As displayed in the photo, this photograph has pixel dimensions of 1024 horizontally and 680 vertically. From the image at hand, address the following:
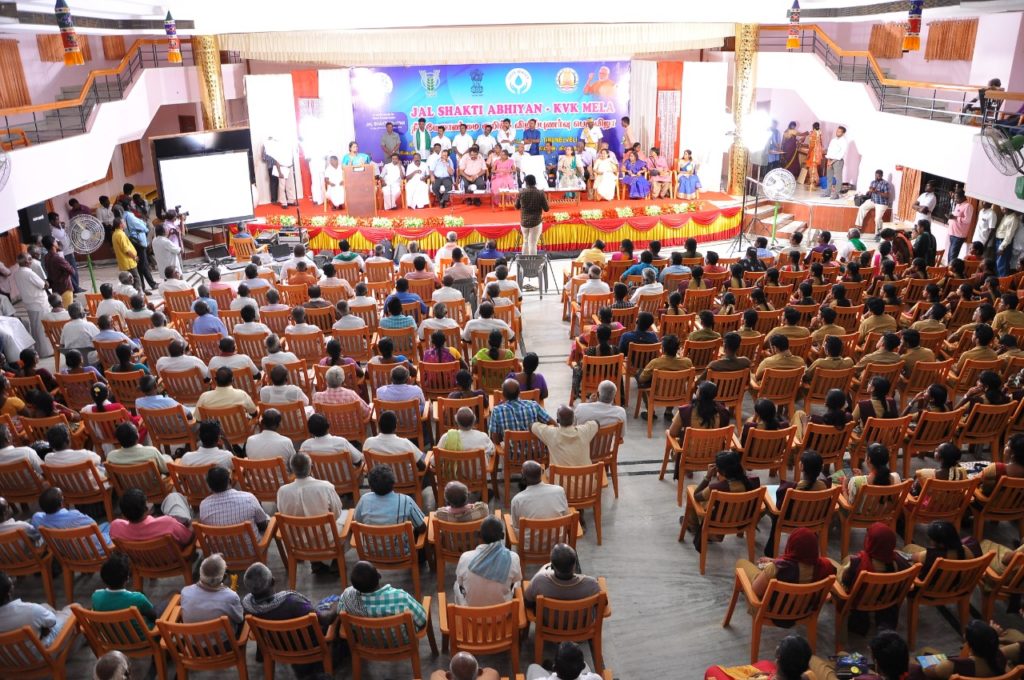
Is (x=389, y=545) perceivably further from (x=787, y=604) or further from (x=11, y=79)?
(x=11, y=79)

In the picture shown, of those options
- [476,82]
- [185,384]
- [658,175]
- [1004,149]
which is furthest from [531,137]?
[185,384]

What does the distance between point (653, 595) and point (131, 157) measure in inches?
713

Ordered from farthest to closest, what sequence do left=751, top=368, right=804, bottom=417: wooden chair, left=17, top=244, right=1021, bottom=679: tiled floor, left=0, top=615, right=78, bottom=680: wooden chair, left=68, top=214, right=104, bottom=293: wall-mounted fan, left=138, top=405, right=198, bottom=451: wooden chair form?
left=68, top=214, right=104, bottom=293: wall-mounted fan
left=751, top=368, right=804, bottom=417: wooden chair
left=138, top=405, right=198, bottom=451: wooden chair
left=17, top=244, right=1021, bottom=679: tiled floor
left=0, top=615, right=78, bottom=680: wooden chair

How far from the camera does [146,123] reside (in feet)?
53.4

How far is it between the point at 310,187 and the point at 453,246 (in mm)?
7614

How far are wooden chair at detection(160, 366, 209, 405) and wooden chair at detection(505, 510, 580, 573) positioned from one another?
397 centimetres

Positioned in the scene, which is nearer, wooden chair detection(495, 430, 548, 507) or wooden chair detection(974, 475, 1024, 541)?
wooden chair detection(974, 475, 1024, 541)

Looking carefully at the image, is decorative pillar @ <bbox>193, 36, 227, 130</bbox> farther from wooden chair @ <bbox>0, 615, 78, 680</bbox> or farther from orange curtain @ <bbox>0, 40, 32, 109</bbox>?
wooden chair @ <bbox>0, 615, 78, 680</bbox>

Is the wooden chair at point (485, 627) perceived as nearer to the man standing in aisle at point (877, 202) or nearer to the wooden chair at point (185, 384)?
the wooden chair at point (185, 384)

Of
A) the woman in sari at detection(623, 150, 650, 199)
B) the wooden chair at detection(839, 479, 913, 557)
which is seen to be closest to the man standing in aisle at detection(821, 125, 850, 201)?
the woman in sari at detection(623, 150, 650, 199)

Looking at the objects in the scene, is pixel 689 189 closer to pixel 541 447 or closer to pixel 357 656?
pixel 541 447

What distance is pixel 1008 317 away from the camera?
8.88 metres

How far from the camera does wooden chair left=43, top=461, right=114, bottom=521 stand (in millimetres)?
6383

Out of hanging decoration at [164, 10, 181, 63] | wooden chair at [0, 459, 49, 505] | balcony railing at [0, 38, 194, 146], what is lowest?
wooden chair at [0, 459, 49, 505]
